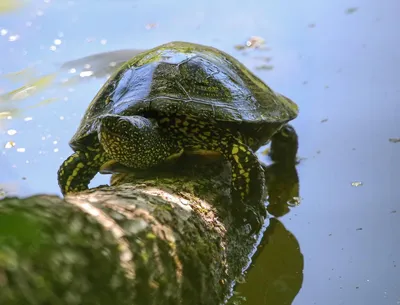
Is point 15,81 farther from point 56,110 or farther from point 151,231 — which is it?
point 151,231

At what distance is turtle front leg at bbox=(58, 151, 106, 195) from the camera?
2.07 metres

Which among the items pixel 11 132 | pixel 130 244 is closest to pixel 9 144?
pixel 11 132

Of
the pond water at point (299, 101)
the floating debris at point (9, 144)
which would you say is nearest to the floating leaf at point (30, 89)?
the pond water at point (299, 101)

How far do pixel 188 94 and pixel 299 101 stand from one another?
52.1 inches

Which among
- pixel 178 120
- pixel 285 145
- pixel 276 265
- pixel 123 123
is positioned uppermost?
pixel 123 123

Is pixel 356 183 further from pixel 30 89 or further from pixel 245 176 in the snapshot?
pixel 30 89

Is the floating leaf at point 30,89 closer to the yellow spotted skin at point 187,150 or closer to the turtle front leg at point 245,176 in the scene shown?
the yellow spotted skin at point 187,150

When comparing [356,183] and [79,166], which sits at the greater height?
[79,166]

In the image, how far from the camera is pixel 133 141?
1.77 metres

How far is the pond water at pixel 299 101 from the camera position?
2.06 m

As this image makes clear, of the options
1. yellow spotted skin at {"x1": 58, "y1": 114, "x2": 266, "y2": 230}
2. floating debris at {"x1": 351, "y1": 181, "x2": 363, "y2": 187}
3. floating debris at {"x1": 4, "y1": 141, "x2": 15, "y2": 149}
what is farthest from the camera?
floating debris at {"x1": 4, "y1": 141, "x2": 15, "y2": 149}

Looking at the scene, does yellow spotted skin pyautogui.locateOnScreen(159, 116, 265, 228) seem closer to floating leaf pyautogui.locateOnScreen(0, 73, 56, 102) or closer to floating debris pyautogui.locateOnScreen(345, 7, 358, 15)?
floating leaf pyautogui.locateOnScreen(0, 73, 56, 102)

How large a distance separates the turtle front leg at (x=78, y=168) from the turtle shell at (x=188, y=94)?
51 millimetres

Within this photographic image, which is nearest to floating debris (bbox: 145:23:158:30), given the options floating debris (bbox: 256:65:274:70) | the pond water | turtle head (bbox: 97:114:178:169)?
the pond water
